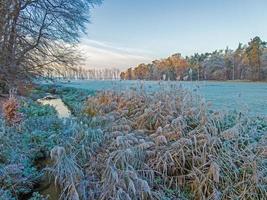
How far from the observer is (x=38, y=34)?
1623cm

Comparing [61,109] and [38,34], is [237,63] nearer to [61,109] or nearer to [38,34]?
[38,34]

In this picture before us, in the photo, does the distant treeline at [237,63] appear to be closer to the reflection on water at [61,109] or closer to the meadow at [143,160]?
the reflection on water at [61,109]

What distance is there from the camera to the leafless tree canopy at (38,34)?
44.0 feet

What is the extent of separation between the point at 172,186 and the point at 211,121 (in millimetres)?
1302

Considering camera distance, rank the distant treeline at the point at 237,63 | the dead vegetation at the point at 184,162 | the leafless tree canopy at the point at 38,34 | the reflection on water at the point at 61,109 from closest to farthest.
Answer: the dead vegetation at the point at 184,162, the reflection on water at the point at 61,109, the leafless tree canopy at the point at 38,34, the distant treeline at the point at 237,63

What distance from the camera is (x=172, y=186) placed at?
3.71 metres

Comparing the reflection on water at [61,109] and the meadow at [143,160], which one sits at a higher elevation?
the meadow at [143,160]

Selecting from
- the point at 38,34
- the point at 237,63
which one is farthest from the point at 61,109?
the point at 237,63

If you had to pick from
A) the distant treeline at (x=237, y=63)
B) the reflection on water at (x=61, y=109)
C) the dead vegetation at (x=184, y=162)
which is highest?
the distant treeline at (x=237, y=63)

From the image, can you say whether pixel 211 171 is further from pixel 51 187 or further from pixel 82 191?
pixel 51 187

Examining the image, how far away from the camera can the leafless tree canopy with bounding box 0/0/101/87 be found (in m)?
13.4

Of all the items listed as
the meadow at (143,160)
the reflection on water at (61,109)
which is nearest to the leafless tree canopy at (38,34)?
the reflection on water at (61,109)

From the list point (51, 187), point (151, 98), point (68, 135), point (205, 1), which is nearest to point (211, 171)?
point (51, 187)

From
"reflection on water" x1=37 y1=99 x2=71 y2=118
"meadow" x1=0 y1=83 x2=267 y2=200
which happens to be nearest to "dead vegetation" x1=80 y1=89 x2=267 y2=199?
"meadow" x1=0 y1=83 x2=267 y2=200
